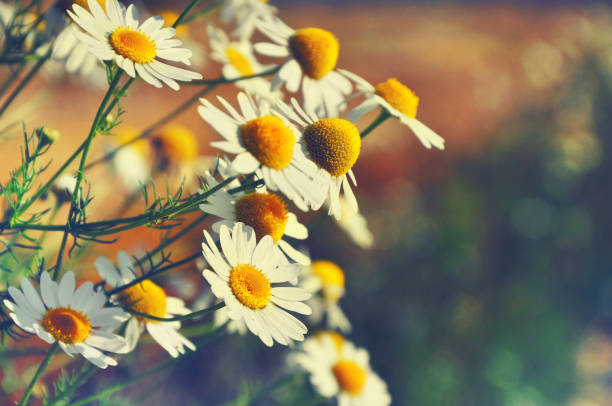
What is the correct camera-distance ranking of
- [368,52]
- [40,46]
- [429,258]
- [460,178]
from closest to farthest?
[40,46] → [429,258] → [460,178] → [368,52]

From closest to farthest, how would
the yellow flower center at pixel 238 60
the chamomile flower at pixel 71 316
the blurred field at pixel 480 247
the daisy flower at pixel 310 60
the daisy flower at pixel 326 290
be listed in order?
the chamomile flower at pixel 71 316 < the daisy flower at pixel 310 60 < the yellow flower center at pixel 238 60 < the daisy flower at pixel 326 290 < the blurred field at pixel 480 247

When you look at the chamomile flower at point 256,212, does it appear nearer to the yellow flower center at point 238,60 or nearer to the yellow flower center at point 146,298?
the yellow flower center at point 146,298

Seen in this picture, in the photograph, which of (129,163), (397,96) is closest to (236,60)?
(397,96)

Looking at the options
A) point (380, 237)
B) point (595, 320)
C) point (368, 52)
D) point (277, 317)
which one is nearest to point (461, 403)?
point (380, 237)

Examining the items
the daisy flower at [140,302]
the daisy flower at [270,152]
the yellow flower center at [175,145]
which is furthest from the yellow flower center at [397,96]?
the yellow flower center at [175,145]

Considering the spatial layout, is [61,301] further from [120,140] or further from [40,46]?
[120,140]
